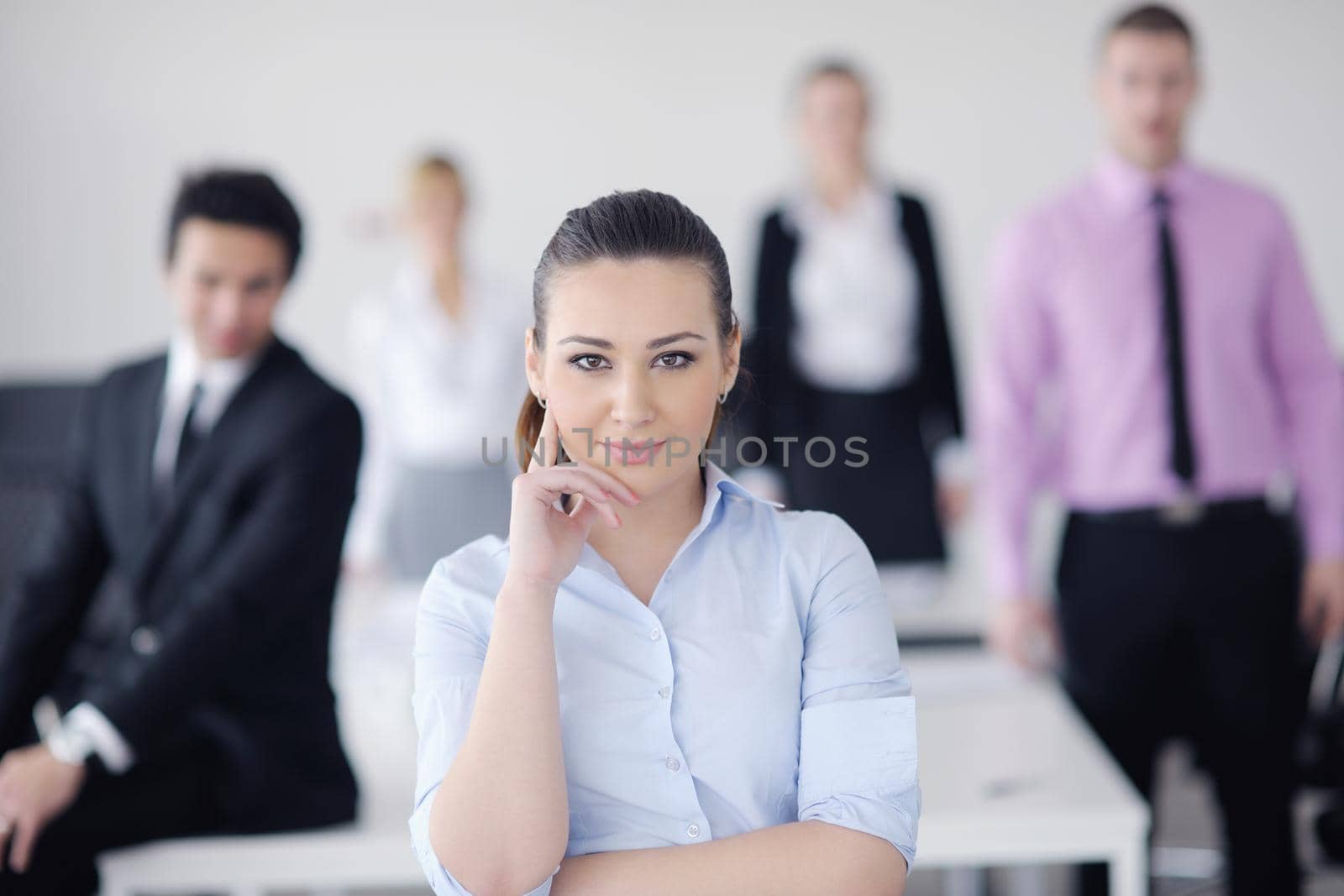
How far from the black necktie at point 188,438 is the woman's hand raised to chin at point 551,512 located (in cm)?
89

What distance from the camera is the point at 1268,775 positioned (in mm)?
2148

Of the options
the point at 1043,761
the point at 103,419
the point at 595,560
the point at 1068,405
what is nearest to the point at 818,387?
the point at 1068,405

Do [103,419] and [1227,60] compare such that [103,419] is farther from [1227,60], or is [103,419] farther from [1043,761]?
[1227,60]

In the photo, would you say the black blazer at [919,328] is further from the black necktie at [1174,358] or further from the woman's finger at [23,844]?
the woman's finger at [23,844]

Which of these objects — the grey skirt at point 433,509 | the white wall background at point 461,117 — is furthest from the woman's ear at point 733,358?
the white wall background at point 461,117

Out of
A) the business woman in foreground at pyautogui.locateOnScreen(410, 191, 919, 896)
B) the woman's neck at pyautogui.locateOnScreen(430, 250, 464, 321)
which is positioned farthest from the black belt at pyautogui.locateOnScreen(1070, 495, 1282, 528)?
the woman's neck at pyautogui.locateOnScreen(430, 250, 464, 321)

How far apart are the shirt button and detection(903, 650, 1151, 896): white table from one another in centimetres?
106

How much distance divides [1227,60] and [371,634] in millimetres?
3675

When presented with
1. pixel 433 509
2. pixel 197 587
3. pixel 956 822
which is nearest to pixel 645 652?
pixel 956 822

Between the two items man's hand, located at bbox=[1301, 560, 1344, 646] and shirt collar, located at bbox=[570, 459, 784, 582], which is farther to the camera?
man's hand, located at bbox=[1301, 560, 1344, 646]

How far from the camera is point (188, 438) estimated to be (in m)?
1.86

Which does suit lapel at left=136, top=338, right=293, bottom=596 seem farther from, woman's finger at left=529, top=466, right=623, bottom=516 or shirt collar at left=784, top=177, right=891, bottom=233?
shirt collar at left=784, top=177, right=891, bottom=233

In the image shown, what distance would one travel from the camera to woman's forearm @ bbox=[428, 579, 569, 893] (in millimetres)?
1099

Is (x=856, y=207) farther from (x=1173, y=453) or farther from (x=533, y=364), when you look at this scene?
(x=533, y=364)
